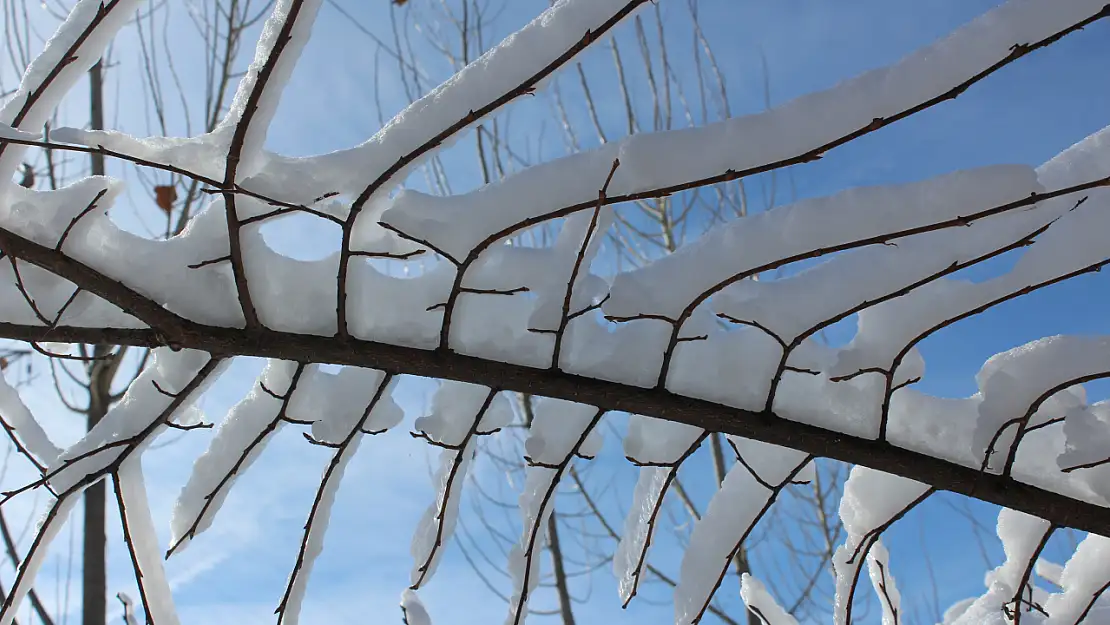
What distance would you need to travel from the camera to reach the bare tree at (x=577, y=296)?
67cm

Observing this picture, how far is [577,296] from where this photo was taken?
2.57ft

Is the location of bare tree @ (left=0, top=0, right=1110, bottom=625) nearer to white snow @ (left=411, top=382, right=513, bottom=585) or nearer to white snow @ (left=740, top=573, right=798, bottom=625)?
white snow @ (left=411, top=382, right=513, bottom=585)

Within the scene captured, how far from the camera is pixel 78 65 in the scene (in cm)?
74

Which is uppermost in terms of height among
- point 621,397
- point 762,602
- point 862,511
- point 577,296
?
point 577,296

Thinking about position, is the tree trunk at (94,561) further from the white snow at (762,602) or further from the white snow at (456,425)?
the white snow at (762,602)

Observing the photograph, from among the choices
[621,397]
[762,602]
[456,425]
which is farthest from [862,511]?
[456,425]

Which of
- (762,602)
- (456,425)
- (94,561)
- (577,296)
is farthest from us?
(94,561)

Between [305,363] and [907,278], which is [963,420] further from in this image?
[305,363]

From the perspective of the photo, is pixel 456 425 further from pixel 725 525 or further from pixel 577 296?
pixel 725 525

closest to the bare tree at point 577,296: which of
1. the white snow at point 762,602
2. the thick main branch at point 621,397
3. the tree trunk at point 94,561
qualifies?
the thick main branch at point 621,397

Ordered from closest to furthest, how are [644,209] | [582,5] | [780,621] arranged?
[582,5] < [780,621] < [644,209]

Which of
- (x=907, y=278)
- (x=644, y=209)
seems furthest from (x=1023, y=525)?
(x=644, y=209)

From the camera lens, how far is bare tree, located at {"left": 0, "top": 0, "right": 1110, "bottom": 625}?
67 centimetres

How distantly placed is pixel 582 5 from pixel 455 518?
69 centimetres
